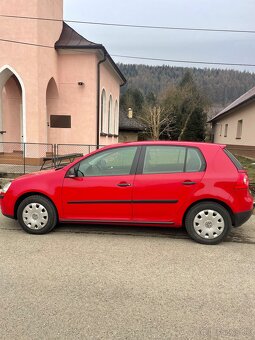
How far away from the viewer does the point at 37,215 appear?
5.39m

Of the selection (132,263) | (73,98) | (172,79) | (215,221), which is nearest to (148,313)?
(132,263)

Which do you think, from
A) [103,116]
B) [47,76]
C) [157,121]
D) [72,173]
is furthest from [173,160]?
[157,121]

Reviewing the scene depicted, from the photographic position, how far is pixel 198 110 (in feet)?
176

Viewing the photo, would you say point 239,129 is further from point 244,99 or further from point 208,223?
point 208,223

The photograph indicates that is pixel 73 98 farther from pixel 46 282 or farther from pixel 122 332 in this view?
pixel 122 332

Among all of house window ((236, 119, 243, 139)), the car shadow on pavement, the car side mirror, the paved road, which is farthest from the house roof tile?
the paved road

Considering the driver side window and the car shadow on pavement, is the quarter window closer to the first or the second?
the driver side window

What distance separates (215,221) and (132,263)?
1.56 meters

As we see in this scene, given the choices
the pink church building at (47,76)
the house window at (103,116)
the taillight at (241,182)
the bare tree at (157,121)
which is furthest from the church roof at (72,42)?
the bare tree at (157,121)

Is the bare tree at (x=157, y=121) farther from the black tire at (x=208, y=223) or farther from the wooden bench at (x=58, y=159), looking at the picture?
the black tire at (x=208, y=223)

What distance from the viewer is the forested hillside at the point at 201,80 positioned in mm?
60956

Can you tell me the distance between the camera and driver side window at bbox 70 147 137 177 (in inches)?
210

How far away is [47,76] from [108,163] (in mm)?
9915

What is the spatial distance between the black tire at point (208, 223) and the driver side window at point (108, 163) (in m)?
1.28
